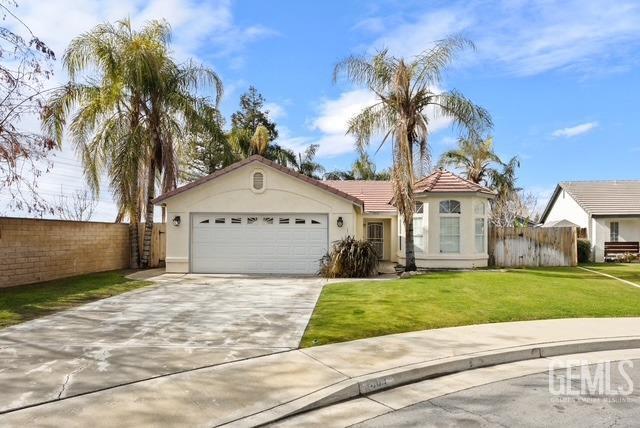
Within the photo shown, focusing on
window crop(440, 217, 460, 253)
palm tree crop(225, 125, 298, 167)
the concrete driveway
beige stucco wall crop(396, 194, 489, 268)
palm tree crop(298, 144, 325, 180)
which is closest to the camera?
the concrete driveway

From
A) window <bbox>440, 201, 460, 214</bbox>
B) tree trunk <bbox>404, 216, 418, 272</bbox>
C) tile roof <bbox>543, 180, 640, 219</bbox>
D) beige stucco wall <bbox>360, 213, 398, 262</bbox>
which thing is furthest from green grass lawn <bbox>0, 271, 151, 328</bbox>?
tile roof <bbox>543, 180, 640, 219</bbox>

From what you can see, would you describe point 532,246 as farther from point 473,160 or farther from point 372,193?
point 473,160

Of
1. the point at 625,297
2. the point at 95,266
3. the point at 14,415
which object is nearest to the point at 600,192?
the point at 625,297

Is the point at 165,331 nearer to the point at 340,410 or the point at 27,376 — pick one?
the point at 27,376

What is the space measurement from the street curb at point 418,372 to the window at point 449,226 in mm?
10970

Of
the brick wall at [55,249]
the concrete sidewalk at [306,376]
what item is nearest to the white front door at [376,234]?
the brick wall at [55,249]

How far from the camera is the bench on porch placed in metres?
25.8

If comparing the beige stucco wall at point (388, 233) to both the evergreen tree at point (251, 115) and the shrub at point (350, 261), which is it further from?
the evergreen tree at point (251, 115)

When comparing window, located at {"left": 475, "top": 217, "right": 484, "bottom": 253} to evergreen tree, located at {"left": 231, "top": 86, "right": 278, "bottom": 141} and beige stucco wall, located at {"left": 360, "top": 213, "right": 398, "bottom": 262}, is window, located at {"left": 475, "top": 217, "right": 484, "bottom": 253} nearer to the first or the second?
beige stucco wall, located at {"left": 360, "top": 213, "right": 398, "bottom": 262}

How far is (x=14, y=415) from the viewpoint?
448 centimetres

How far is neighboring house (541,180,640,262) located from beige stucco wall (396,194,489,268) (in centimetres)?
1162

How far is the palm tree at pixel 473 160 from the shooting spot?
31234 millimetres

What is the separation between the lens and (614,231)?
27.2 metres

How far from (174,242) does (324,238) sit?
17.6 ft
